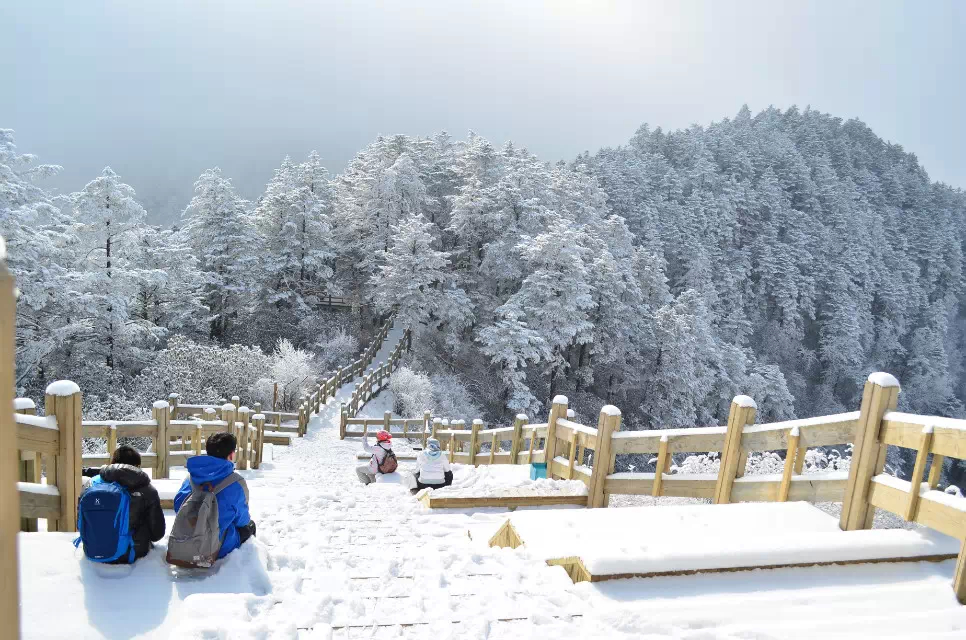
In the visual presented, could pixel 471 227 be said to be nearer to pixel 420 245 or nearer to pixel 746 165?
pixel 420 245

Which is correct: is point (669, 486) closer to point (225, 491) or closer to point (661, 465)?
point (661, 465)

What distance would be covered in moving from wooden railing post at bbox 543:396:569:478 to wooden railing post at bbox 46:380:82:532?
201 inches

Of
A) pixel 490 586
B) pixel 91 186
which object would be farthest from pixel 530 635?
pixel 91 186

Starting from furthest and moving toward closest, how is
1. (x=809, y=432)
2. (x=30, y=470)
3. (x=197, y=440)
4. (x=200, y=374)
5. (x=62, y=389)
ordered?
(x=200, y=374), (x=197, y=440), (x=809, y=432), (x=30, y=470), (x=62, y=389)

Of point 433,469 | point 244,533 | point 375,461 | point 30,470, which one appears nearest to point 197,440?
point 375,461

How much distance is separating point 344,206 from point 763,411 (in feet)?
105

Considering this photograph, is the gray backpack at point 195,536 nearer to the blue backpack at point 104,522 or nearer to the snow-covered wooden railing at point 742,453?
the blue backpack at point 104,522

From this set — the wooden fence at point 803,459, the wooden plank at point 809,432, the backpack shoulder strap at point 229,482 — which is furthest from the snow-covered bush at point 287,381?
the wooden plank at point 809,432

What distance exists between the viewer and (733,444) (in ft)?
17.1

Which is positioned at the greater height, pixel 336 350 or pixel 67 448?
pixel 67 448

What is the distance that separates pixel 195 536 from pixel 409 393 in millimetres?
20444

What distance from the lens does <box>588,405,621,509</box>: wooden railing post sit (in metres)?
6.02

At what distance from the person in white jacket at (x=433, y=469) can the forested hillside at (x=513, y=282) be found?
15.7m

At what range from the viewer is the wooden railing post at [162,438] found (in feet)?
23.7
